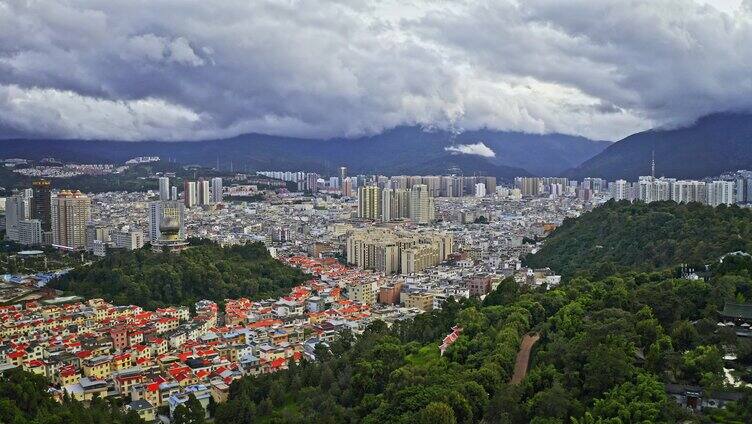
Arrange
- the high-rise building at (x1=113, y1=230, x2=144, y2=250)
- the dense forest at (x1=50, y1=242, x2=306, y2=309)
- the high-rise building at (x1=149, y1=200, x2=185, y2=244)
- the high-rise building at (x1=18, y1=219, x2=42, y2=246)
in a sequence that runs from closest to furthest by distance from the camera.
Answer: the dense forest at (x1=50, y1=242, x2=306, y2=309)
the high-rise building at (x1=113, y1=230, x2=144, y2=250)
the high-rise building at (x1=149, y1=200, x2=185, y2=244)
the high-rise building at (x1=18, y1=219, x2=42, y2=246)

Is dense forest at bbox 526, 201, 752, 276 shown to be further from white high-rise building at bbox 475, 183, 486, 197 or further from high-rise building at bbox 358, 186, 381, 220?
Answer: white high-rise building at bbox 475, 183, 486, 197

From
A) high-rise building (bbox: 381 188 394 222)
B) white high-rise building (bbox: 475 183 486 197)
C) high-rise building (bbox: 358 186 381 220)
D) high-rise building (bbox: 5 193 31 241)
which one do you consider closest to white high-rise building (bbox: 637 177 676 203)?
high-rise building (bbox: 381 188 394 222)

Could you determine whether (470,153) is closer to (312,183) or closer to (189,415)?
(312,183)

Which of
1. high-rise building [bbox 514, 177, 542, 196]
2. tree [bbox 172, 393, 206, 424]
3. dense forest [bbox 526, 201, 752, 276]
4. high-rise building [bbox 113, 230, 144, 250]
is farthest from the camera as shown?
high-rise building [bbox 514, 177, 542, 196]

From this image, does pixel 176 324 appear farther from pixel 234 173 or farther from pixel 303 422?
pixel 234 173

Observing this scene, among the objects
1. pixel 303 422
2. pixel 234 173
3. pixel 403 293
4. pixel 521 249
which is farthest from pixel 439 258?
pixel 234 173

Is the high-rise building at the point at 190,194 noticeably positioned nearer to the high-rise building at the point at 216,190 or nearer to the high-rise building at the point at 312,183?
the high-rise building at the point at 216,190

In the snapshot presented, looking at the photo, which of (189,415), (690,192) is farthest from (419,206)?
(189,415)
